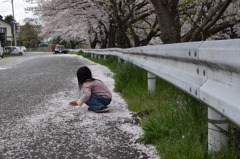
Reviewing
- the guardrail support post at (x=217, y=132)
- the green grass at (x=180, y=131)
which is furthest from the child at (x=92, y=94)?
the guardrail support post at (x=217, y=132)

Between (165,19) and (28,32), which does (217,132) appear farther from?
(28,32)

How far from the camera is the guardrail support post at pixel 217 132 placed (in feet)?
7.91

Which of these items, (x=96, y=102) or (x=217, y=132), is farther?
(x=96, y=102)

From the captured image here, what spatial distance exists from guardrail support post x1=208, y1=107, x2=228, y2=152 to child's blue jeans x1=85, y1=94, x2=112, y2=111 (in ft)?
7.91

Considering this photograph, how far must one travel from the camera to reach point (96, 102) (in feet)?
15.5

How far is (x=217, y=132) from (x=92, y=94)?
2.73m

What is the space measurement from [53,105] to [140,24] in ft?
55.4

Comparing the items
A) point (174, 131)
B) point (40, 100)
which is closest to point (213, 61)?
point (174, 131)

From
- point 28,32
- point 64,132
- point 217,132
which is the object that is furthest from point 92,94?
point 28,32

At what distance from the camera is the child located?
184 inches

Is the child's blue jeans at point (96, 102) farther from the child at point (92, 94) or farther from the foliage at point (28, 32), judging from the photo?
the foliage at point (28, 32)

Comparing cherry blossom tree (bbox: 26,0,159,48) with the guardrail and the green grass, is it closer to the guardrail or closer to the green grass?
the green grass

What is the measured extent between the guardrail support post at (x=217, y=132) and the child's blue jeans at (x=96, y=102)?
7.91ft

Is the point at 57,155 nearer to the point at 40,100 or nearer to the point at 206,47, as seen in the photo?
the point at 206,47
